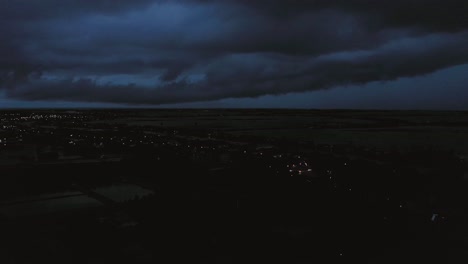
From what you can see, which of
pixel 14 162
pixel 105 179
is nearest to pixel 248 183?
pixel 105 179

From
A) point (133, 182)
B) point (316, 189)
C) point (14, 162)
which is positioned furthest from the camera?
point (14, 162)

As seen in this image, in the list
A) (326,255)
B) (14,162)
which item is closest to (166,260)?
(326,255)

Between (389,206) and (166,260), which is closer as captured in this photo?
(166,260)

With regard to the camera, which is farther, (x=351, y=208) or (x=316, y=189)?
(x=316, y=189)

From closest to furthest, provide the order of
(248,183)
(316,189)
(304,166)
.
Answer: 1. (316,189)
2. (248,183)
3. (304,166)

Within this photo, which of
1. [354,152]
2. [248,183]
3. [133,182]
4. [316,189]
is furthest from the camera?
[354,152]

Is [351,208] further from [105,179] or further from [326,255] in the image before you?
[105,179]

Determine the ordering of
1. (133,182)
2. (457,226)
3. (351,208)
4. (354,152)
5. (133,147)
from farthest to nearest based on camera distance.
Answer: (133,147) → (354,152) → (133,182) → (351,208) → (457,226)

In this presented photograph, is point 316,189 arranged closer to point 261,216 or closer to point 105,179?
point 261,216
